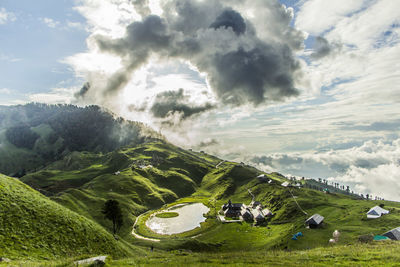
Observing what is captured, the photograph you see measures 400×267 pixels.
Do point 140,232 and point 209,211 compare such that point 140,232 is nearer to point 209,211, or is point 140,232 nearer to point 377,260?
point 209,211

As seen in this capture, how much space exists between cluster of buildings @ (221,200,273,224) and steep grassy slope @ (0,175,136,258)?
11162cm

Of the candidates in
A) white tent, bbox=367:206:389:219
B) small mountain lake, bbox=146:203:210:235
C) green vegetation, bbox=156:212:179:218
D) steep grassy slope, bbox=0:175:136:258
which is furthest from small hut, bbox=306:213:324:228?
green vegetation, bbox=156:212:179:218

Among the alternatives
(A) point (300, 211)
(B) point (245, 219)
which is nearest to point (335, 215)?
(A) point (300, 211)

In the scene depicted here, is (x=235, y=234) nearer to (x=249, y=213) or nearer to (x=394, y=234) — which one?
(x=249, y=213)

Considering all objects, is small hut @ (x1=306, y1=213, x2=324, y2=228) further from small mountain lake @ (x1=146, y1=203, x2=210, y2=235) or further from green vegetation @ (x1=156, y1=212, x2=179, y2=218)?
green vegetation @ (x1=156, y1=212, x2=179, y2=218)

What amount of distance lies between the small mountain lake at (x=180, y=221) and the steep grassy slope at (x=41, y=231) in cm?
8323

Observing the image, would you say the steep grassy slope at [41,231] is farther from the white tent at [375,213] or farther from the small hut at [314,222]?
the white tent at [375,213]

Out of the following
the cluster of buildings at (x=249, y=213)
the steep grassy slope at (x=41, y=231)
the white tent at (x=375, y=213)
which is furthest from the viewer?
the cluster of buildings at (x=249, y=213)

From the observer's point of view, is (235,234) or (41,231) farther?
(235,234)

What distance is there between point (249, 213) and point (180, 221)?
47.6m

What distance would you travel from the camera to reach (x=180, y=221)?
15200 cm

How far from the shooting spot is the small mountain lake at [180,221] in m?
132

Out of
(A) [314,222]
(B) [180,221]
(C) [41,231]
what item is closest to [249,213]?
(B) [180,221]

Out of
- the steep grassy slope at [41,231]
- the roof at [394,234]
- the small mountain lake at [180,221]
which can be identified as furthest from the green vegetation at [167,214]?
the roof at [394,234]
